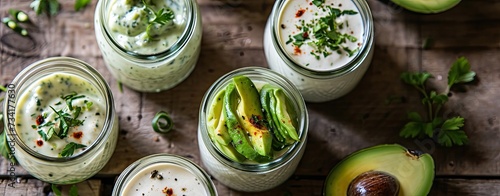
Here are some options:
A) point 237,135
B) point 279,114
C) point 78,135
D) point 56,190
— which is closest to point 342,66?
point 279,114

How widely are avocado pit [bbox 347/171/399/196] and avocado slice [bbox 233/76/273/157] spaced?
233 millimetres

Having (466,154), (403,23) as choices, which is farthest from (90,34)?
(466,154)

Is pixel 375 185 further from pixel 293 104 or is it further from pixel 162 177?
pixel 162 177

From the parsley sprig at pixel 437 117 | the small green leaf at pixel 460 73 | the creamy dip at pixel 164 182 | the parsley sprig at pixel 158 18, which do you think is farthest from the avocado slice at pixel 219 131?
the small green leaf at pixel 460 73

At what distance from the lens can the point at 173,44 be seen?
1861 millimetres

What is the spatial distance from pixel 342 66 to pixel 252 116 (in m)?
0.24

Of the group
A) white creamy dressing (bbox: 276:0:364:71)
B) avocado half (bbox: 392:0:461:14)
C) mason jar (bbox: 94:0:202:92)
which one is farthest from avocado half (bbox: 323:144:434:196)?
mason jar (bbox: 94:0:202:92)

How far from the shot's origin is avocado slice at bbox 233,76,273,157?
1783mm

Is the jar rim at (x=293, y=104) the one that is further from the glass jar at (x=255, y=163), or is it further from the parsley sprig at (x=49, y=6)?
the parsley sprig at (x=49, y=6)

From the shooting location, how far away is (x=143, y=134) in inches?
80.7

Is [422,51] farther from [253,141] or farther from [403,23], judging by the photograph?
[253,141]

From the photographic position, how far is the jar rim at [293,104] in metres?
1.81

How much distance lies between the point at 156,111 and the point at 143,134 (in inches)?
2.6

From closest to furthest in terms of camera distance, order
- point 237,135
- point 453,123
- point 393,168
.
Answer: point 237,135, point 393,168, point 453,123
